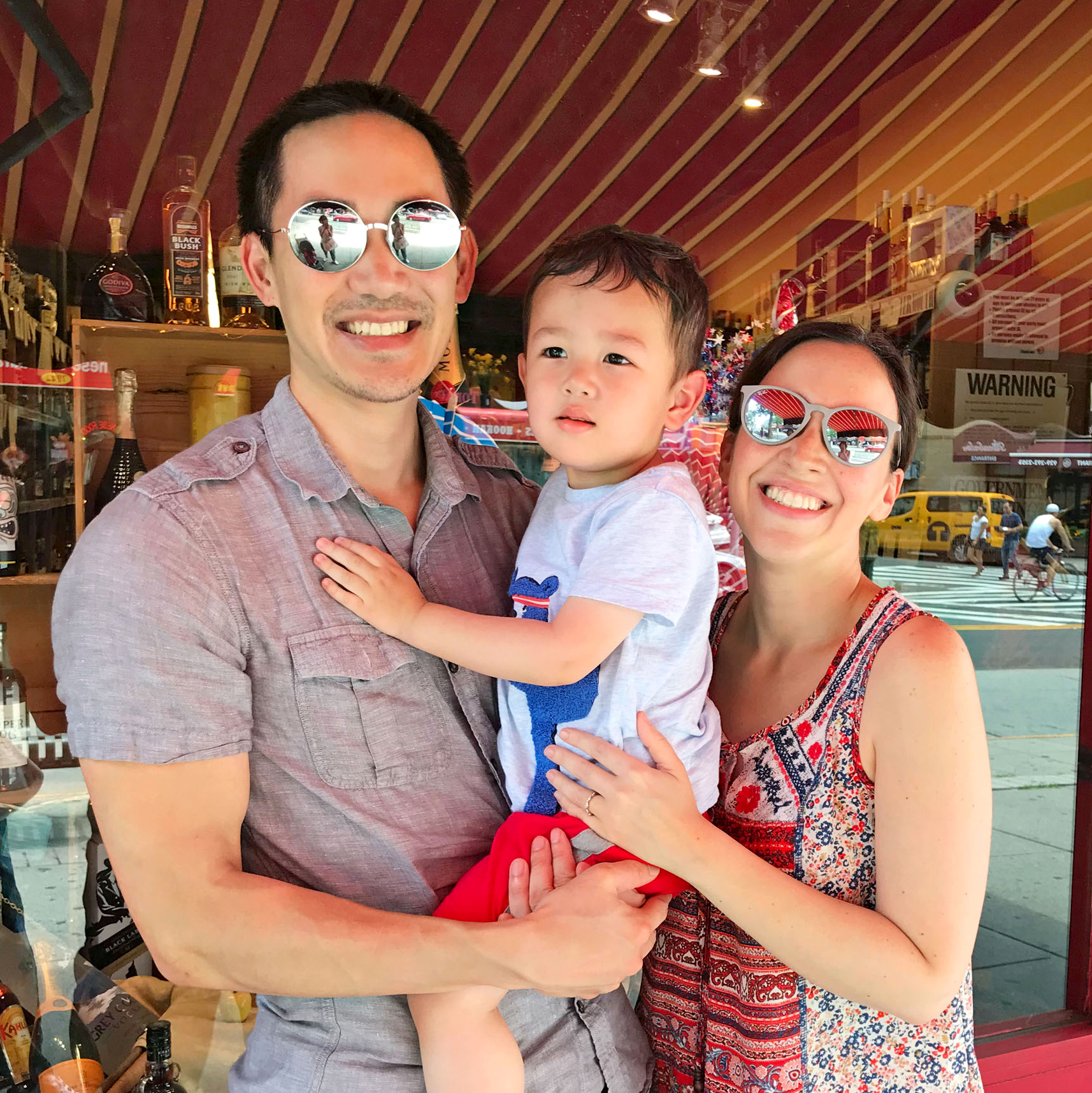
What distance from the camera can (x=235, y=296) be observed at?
283 centimetres

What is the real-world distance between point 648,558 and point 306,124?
828mm

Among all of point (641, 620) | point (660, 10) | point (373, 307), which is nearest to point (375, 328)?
point (373, 307)

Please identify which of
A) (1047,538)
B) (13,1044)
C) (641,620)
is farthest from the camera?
(1047,538)

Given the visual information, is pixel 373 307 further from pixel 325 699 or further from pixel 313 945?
pixel 313 945

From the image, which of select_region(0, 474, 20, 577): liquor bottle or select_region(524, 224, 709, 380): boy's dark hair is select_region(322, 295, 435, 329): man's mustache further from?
select_region(0, 474, 20, 577): liquor bottle

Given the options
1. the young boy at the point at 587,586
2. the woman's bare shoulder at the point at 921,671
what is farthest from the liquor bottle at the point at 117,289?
the woman's bare shoulder at the point at 921,671

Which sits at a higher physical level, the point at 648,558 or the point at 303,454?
the point at 303,454

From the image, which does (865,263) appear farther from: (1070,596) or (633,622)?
(633,622)

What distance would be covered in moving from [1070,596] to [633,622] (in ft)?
8.36

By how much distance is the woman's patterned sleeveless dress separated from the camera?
4.76ft

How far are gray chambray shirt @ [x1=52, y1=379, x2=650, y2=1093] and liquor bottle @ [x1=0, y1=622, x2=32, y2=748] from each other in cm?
149

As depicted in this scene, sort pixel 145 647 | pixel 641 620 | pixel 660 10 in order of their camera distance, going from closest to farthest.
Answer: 1. pixel 145 647
2. pixel 641 620
3. pixel 660 10

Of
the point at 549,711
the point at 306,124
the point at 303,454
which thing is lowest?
the point at 549,711

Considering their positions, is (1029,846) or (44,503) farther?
→ (1029,846)
